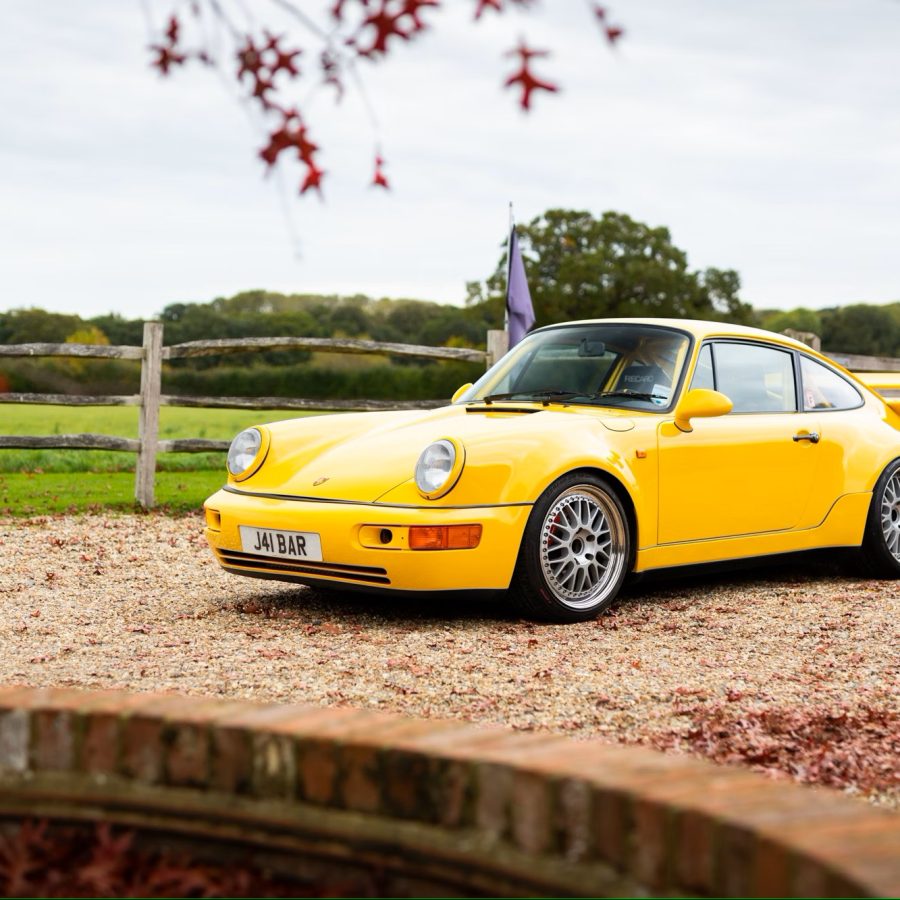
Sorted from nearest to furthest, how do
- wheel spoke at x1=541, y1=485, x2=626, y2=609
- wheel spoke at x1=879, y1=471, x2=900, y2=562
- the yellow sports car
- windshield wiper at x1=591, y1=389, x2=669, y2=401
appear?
1. the yellow sports car
2. wheel spoke at x1=541, y1=485, x2=626, y2=609
3. windshield wiper at x1=591, y1=389, x2=669, y2=401
4. wheel spoke at x1=879, y1=471, x2=900, y2=562

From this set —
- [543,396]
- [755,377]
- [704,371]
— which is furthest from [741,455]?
[543,396]

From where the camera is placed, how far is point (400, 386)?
4688cm

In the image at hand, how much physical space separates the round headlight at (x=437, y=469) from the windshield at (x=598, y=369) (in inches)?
41.8

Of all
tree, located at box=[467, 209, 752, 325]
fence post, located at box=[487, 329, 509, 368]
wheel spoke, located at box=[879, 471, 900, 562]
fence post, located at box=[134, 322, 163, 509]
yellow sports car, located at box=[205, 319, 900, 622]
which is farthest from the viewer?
tree, located at box=[467, 209, 752, 325]

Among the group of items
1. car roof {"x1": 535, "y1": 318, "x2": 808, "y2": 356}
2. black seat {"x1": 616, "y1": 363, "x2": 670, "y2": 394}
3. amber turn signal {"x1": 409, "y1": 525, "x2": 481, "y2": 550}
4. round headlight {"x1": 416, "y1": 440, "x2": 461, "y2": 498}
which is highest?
car roof {"x1": 535, "y1": 318, "x2": 808, "y2": 356}

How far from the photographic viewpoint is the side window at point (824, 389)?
24.7ft

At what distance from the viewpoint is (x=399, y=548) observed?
5.75 meters

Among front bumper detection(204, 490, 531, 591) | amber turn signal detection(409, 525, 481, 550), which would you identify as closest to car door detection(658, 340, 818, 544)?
front bumper detection(204, 490, 531, 591)

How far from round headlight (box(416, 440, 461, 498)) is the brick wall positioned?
3.48m

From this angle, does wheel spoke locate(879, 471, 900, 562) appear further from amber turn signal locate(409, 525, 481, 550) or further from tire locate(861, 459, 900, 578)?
amber turn signal locate(409, 525, 481, 550)

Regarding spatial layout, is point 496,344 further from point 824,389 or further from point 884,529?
point 884,529

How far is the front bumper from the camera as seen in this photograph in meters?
5.76

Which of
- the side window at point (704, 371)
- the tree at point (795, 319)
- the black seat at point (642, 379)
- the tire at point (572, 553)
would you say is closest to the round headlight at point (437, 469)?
the tire at point (572, 553)

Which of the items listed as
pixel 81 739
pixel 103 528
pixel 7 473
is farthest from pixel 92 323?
pixel 81 739
